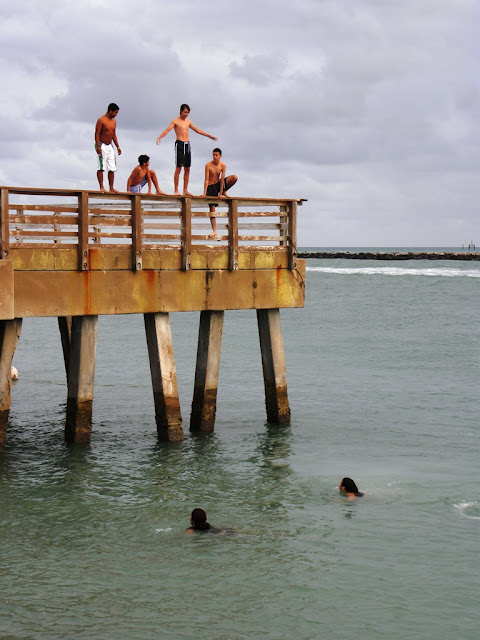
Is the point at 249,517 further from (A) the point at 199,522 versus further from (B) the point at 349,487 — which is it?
(B) the point at 349,487

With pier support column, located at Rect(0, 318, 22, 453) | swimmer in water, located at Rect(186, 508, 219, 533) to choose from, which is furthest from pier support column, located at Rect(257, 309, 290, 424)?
swimmer in water, located at Rect(186, 508, 219, 533)

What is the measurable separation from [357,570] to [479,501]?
3.41 m

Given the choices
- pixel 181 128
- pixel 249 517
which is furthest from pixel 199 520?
pixel 181 128

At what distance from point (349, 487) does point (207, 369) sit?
4.33m

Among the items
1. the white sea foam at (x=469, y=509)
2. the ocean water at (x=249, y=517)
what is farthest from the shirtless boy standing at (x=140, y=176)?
the white sea foam at (x=469, y=509)

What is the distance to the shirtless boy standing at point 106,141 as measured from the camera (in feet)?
52.6

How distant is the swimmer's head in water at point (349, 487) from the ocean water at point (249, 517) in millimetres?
266

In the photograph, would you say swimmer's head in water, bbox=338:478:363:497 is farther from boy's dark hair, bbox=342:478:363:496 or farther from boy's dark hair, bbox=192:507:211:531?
boy's dark hair, bbox=192:507:211:531

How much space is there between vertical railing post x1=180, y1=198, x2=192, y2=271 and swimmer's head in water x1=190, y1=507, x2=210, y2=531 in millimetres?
5188

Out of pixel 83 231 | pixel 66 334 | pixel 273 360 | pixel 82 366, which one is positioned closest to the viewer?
pixel 83 231

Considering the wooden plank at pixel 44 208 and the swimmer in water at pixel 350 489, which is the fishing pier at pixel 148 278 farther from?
the swimmer in water at pixel 350 489

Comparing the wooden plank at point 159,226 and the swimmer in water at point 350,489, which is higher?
the wooden plank at point 159,226

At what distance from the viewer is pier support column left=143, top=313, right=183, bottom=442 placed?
16125 millimetres

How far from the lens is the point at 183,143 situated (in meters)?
16.9
